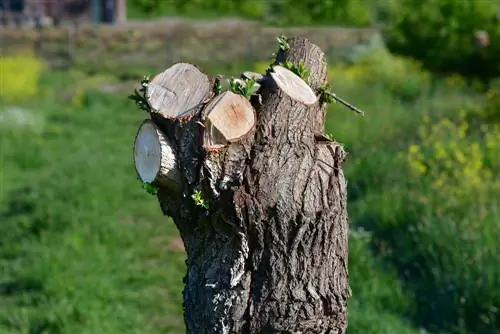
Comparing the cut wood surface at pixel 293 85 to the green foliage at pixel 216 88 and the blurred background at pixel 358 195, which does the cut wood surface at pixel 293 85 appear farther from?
the blurred background at pixel 358 195

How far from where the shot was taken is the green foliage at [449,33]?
764 inches

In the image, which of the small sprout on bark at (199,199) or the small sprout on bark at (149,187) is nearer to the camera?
the small sprout on bark at (199,199)

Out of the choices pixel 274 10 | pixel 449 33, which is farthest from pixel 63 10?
pixel 449 33

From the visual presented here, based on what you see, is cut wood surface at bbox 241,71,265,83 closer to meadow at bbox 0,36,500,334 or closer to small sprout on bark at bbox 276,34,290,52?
small sprout on bark at bbox 276,34,290,52

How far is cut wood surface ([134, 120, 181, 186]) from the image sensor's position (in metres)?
3.38

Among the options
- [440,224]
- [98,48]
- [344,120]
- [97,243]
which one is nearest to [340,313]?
[440,224]

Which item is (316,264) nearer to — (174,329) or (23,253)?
(174,329)

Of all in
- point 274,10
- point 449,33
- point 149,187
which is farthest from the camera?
point 274,10

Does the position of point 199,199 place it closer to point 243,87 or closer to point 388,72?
point 243,87

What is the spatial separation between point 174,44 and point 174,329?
18.5 meters

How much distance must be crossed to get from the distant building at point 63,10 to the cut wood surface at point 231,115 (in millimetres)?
26049

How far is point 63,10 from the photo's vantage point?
29641 millimetres

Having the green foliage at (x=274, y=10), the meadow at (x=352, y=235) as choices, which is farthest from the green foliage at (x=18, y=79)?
the green foliage at (x=274, y=10)

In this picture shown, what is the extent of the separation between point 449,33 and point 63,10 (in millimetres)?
13159
